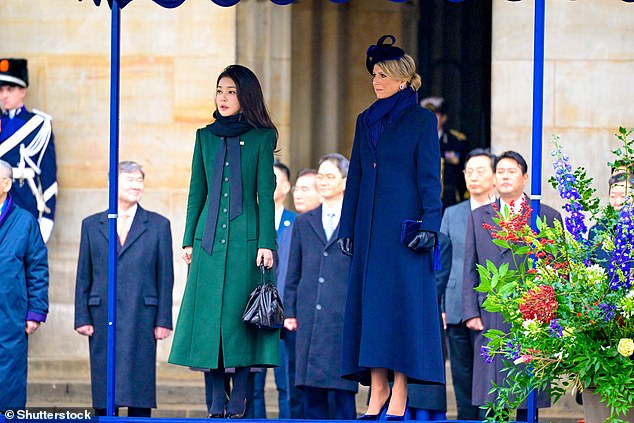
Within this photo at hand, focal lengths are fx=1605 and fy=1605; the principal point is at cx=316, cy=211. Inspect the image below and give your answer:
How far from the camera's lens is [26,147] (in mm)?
12039

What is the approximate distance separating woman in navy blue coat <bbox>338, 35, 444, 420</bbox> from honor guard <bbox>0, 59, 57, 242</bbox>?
174 inches

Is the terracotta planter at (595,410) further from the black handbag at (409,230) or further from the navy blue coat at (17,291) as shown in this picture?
the navy blue coat at (17,291)

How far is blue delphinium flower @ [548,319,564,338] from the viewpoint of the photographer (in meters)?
6.88

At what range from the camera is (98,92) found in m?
12.4

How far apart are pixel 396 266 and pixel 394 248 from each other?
0.30ft

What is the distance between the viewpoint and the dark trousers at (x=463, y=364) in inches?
Result: 397

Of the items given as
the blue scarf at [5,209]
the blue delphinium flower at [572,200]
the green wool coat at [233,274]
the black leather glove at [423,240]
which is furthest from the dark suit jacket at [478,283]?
the blue scarf at [5,209]

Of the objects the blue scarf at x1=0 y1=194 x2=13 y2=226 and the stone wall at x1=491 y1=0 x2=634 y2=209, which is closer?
the blue scarf at x1=0 y1=194 x2=13 y2=226

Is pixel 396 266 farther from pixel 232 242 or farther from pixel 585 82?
pixel 585 82

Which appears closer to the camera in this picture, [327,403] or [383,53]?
[383,53]

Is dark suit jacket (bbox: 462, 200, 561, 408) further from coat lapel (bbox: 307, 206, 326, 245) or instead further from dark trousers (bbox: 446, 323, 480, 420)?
coat lapel (bbox: 307, 206, 326, 245)

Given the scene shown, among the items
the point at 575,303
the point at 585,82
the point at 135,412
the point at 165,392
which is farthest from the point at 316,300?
the point at 575,303

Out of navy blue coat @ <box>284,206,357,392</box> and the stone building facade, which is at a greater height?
the stone building facade

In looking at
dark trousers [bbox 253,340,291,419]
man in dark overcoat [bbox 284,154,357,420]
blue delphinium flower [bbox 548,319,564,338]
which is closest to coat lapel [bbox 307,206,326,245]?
man in dark overcoat [bbox 284,154,357,420]
